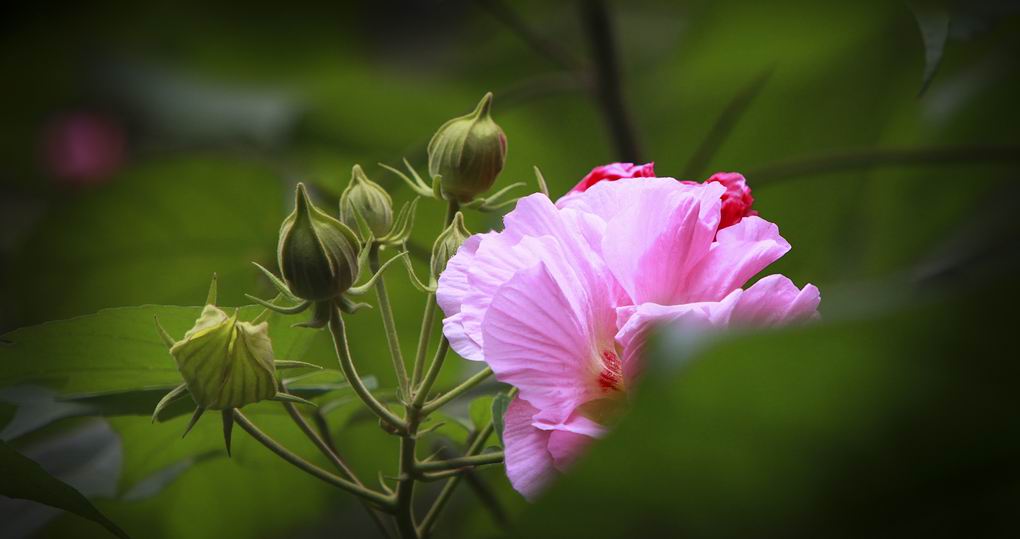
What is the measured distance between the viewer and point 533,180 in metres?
0.67

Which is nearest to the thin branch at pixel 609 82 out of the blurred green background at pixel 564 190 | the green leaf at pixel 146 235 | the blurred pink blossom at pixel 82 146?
the blurred green background at pixel 564 190

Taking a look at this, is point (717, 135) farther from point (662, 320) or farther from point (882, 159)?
point (662, 320)

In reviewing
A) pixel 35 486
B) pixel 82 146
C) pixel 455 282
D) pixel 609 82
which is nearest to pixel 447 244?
pixel 455 282

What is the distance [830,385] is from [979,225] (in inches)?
14.9

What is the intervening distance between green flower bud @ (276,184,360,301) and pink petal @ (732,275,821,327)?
0.11 m

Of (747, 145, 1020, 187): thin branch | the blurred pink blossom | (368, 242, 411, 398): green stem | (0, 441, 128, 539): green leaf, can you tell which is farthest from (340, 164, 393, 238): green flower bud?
the blurred pink blossom

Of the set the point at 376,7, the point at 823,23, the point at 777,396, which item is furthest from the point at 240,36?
the point at 777,396

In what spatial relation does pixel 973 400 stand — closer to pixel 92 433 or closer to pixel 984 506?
pixel 984 506

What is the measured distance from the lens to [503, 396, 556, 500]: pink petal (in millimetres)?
268

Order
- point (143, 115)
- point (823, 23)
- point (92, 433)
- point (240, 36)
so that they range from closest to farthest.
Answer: point (92, 433) → point (823, 23) → point (143, 115) → point (240, 36)

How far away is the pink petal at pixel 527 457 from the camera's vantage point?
0.27 meters

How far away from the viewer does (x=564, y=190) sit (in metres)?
0.65

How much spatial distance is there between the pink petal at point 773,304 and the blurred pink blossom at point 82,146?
3.68 ft

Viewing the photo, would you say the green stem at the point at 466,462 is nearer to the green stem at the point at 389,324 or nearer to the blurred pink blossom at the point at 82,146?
the green stem at the point at 389,324
